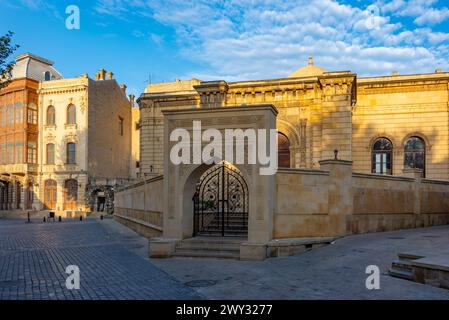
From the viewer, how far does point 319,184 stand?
1267 cm

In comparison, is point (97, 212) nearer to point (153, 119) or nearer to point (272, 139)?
point (153, 119)

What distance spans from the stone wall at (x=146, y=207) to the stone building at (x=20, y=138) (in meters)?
22.9

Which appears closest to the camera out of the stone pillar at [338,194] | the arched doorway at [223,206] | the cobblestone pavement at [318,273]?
the cobblestone pavement at [318,273]

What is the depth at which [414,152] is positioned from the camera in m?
26.5

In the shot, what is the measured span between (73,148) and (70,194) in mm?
4872

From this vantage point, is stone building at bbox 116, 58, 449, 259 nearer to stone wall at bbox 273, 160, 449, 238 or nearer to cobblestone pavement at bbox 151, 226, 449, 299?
stone wall at bbox 273, 160, 449, 238

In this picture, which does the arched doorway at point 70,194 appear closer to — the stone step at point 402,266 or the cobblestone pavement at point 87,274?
the cobblestone pavement at point 87,274

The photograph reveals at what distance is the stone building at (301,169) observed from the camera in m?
11.7

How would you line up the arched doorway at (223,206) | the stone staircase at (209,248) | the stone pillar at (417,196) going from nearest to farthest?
the stone staircase at (209,248), the arched doorway at (223,206), the stone pillar at (417,196)

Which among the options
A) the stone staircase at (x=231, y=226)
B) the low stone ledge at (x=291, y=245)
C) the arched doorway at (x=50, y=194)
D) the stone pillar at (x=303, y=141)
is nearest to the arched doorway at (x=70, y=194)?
the arched doorway at (x=50, y=194)

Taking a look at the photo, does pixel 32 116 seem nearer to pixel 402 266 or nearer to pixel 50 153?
pixel 50 153

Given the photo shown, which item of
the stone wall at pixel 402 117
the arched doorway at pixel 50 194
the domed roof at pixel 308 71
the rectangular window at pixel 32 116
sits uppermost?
the domed roof at pixel 308 71

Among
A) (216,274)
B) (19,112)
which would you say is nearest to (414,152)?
(216,274)

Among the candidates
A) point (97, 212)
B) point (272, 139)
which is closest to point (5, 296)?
point (272, 139)
